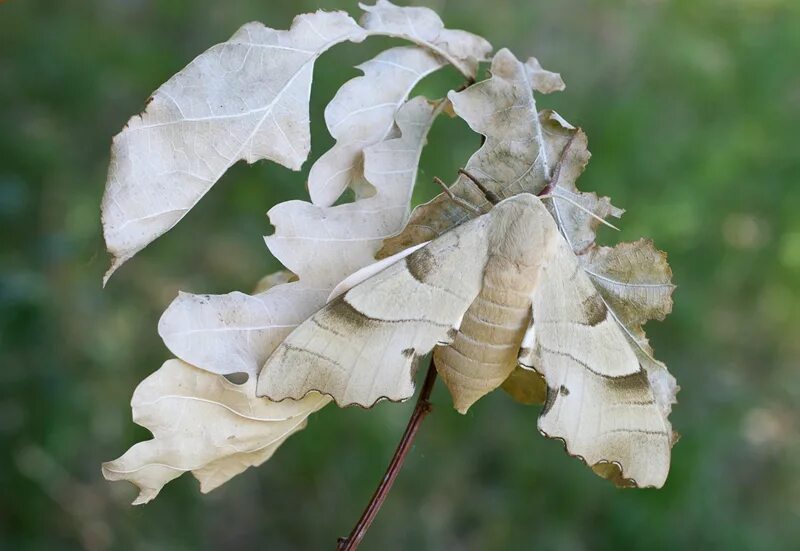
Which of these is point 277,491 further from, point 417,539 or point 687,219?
point 687,219

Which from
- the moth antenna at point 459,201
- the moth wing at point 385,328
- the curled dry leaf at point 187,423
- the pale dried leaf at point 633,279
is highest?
the moth antenna at point 459,201

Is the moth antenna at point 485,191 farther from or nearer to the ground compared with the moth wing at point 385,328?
farther from the ground

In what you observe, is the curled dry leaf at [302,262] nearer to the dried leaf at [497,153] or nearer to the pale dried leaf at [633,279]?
the dried leaf at [497,153]

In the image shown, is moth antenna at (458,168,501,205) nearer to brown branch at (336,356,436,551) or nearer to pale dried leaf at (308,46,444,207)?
pale dried leaf at (308,46,444,207)

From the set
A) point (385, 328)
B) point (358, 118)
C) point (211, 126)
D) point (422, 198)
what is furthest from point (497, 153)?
point (422, 198)

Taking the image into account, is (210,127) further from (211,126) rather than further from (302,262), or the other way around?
(302,262)

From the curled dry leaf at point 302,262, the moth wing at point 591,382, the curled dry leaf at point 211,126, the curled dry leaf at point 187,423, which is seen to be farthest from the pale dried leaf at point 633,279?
the curled dry leaf at point 187,423
